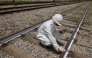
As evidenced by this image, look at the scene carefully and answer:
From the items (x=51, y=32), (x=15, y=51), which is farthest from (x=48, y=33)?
(x=15, y=51)

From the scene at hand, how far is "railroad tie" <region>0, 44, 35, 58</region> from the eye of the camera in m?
3.51

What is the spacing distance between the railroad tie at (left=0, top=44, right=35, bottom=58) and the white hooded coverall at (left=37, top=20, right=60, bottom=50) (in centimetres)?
71

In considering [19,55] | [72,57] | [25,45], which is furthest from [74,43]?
[19,55]

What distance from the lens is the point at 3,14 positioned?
7777mm

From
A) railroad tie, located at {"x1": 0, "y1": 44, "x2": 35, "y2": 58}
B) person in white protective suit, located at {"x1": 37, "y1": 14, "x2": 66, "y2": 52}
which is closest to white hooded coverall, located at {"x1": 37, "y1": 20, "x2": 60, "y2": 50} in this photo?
person in white protective suit, located at {"x1": 37, "y1": 14, "x2": 66, "y2": 52}

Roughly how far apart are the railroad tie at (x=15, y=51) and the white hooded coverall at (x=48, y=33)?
705 millimetres

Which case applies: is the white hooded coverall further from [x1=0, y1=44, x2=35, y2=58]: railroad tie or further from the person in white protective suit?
[x1=0, y1=44, x2=35, y2=58]: railroad tie

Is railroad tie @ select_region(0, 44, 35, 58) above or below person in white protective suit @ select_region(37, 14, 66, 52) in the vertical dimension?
below

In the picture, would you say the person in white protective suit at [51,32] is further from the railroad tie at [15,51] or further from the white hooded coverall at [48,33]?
the railroad tie at [15,51]

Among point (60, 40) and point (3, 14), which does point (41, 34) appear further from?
point (3, 14)

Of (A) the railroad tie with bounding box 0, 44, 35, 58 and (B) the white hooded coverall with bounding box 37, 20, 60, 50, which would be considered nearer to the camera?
(A) the railroad tie with bounding box 0, 44, 35, 58

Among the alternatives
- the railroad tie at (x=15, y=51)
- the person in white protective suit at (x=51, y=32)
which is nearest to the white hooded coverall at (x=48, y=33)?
the person in white protective suit at (x=51, y=32)

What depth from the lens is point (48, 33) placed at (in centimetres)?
377

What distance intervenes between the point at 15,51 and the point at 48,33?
3.27 ft
